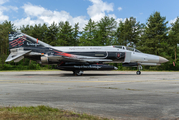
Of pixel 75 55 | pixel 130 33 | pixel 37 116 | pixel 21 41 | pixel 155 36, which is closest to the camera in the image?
pixel 37 116

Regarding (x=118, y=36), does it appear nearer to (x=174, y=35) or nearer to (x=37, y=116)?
(x=174, y=35)

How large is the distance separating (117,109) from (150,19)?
4127cm

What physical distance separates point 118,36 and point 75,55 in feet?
141

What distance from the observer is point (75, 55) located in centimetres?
1822

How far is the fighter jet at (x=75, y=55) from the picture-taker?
687 inches

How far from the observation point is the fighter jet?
17453 mm

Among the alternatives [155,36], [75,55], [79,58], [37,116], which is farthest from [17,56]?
[155,36]

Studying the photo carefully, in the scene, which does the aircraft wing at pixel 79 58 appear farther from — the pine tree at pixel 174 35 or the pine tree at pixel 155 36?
the pine tree at pixel 174 35

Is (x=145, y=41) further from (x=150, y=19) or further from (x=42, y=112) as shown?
(x=42, y=112)

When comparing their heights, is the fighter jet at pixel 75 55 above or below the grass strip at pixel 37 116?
above

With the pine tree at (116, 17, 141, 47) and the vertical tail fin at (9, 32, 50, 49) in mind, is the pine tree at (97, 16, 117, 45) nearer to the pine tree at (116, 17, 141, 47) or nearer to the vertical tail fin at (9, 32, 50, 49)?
the pine tree at (116, 17, 141, 47)

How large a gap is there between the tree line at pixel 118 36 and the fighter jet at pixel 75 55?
2115 cm

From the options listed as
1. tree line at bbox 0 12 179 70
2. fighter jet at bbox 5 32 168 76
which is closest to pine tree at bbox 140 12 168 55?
tree line at bbox 0 12 179 70

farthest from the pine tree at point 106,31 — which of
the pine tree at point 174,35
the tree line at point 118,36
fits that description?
the pine tree at point 174,35
